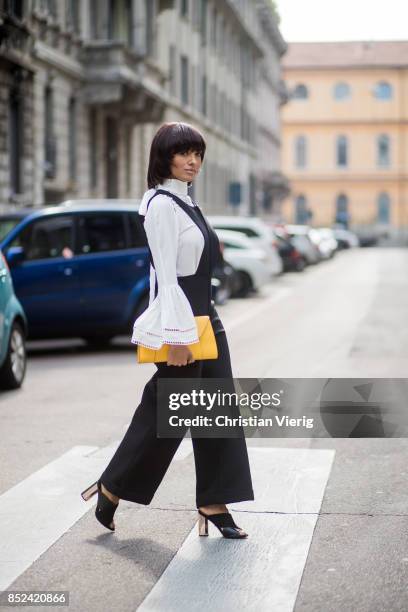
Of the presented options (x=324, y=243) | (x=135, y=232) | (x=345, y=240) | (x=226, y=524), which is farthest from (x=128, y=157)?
(x=345, y=240)

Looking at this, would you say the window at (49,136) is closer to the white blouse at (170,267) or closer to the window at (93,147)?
the window at (93,147)

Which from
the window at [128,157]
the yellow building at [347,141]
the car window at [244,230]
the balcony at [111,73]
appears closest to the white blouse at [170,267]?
the car window at [244,230]

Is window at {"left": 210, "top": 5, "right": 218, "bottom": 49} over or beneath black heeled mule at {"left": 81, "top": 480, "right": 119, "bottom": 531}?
over

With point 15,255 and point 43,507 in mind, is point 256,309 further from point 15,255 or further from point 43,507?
point 43,507

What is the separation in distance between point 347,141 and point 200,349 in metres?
102

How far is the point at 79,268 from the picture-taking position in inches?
564

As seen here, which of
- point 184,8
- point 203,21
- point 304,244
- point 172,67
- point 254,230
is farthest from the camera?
point 203,21

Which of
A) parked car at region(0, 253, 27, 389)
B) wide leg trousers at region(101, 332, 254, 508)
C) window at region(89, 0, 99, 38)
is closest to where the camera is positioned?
wide leg trousers at region(101, 332, 254, 508)

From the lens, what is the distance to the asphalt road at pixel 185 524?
183 inches

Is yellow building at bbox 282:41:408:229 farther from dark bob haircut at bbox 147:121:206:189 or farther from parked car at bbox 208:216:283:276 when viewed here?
dark bob haircut at bbox 147:121:206:189

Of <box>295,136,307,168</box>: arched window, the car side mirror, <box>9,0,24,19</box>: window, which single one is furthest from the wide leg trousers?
<box>295,136,307,168</box>: arched window

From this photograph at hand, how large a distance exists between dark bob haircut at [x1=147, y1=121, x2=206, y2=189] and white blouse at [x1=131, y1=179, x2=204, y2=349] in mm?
88

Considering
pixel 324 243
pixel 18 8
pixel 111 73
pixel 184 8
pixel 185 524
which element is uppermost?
pixel 184 8

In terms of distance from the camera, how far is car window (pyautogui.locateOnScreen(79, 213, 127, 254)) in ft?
47.6
